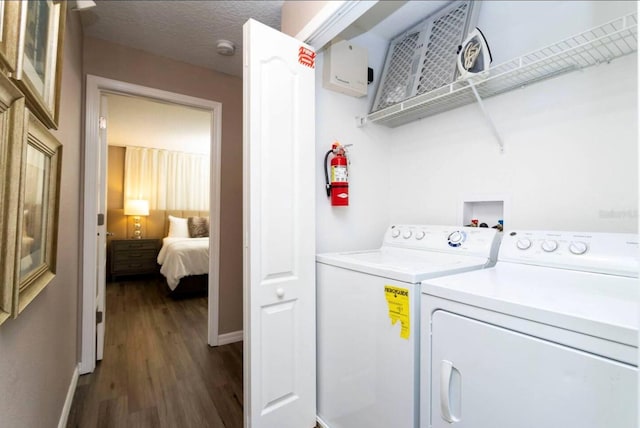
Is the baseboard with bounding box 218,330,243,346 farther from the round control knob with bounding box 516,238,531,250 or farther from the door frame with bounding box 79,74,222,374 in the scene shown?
the round control knob with bounding box 516,238,531,250

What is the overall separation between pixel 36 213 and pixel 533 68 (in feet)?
6.43

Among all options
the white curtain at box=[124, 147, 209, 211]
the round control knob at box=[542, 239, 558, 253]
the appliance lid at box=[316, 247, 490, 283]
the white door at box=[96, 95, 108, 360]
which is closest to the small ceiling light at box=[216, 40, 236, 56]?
the white door at box=[96, 95, 108, 360]

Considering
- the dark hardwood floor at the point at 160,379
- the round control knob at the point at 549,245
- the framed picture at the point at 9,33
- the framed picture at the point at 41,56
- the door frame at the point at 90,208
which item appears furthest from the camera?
the door frame at the point at 90,208

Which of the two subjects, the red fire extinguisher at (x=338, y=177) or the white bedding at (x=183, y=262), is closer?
the red fire extinguisher at (x=338, y=177)

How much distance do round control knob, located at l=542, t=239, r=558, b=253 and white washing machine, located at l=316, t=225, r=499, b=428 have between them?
0.66ft

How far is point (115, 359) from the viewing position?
226 centimetres

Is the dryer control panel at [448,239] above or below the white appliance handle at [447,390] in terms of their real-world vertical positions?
above

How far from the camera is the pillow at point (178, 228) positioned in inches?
211

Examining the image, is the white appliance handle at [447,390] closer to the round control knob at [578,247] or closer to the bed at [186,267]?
the round control knob at [578,247]

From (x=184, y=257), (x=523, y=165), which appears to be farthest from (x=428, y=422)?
(x=184, y=257)

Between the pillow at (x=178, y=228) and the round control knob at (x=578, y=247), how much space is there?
5458mm

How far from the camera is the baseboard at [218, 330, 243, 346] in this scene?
2545 mm

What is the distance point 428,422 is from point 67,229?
1953 mm

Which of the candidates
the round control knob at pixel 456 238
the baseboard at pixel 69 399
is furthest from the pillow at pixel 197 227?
the round control knob at pixel 456 238
